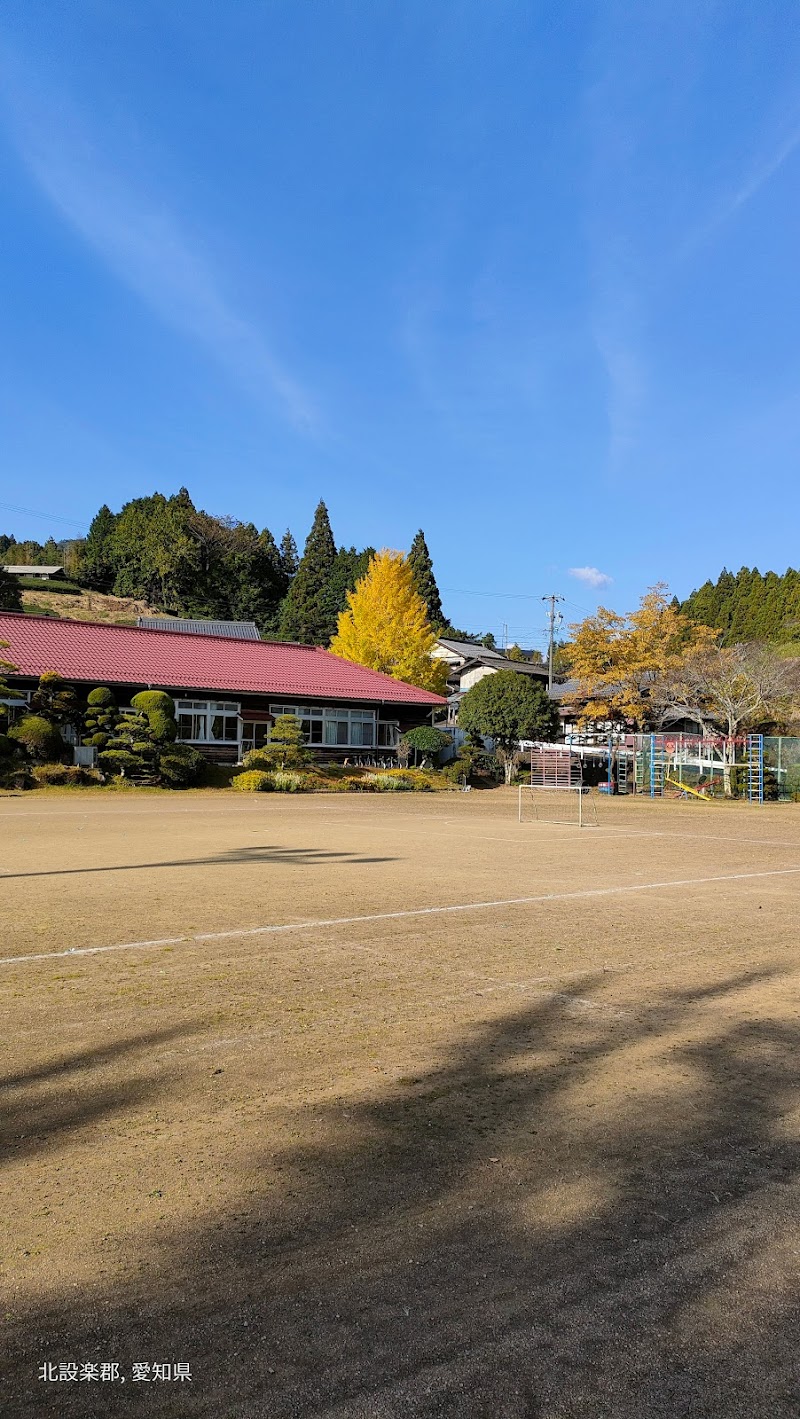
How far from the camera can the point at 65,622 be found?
3325cm

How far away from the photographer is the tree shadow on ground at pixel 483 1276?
2.05 meters

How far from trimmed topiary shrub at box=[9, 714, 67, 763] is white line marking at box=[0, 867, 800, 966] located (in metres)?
21.4

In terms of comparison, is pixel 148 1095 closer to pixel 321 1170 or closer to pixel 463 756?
pixel 321 1170

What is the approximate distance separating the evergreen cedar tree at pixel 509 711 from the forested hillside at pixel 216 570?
3032 centimetres

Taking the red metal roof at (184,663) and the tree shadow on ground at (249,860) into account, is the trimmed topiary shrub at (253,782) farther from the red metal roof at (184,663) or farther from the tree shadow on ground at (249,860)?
the tree shadow on ground at (249,860)

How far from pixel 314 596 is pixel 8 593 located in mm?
21869

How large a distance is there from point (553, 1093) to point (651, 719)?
129ft

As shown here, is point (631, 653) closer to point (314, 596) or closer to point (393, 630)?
point (393, 630)

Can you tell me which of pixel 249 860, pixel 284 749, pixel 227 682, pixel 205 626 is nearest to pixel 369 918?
pixel 249 860

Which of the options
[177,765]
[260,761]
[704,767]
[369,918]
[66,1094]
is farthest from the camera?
[704,767]

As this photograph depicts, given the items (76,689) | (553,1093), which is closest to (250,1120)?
(553,1093)

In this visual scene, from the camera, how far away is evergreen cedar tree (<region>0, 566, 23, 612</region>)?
60062mm

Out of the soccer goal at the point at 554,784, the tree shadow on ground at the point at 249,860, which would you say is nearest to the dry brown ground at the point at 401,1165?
the tree shadow on ground at the point at 249,860

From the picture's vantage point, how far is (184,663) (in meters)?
33.6
